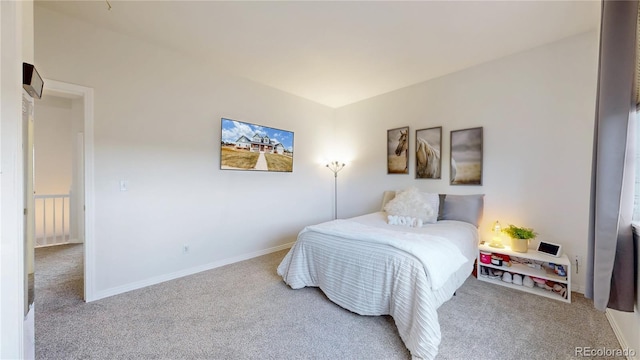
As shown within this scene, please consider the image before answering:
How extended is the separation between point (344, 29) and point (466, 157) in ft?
7.29

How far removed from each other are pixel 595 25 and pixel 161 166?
4673 mm

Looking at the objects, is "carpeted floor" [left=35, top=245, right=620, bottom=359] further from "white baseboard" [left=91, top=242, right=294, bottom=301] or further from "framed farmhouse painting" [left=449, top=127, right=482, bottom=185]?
"framed farmhouse painting" [left=449, top=127, right=482, bottom=185]

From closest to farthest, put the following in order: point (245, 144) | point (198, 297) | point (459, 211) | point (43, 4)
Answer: point (43, 4), point (198, 297), point (459, 211), point (245, 144)

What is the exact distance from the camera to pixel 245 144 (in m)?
3.44

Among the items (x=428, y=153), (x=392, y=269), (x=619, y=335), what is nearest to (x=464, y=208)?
(x=428, y=153)

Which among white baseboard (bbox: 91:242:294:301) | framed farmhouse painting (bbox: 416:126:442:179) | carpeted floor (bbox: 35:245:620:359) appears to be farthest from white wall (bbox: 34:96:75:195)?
framed farmhouse painting (bbox: 416:126:442:179)

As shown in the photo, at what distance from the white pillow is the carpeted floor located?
0.85 metres

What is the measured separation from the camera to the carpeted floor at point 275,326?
161 centimetres

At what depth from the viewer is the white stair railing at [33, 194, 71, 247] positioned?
401cm

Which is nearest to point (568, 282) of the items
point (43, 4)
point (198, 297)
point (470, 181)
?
point (470, 181)

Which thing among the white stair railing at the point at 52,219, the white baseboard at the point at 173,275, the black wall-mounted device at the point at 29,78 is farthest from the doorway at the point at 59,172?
the black wall-mounted device at the point at 29,78

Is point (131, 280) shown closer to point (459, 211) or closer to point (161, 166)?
point (161, 166)

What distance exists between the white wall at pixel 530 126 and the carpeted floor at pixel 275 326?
2.87 ft

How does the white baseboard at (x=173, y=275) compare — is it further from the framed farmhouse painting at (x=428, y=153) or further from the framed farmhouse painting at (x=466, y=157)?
the framed farmhouse painting at (x=466, y=157)
